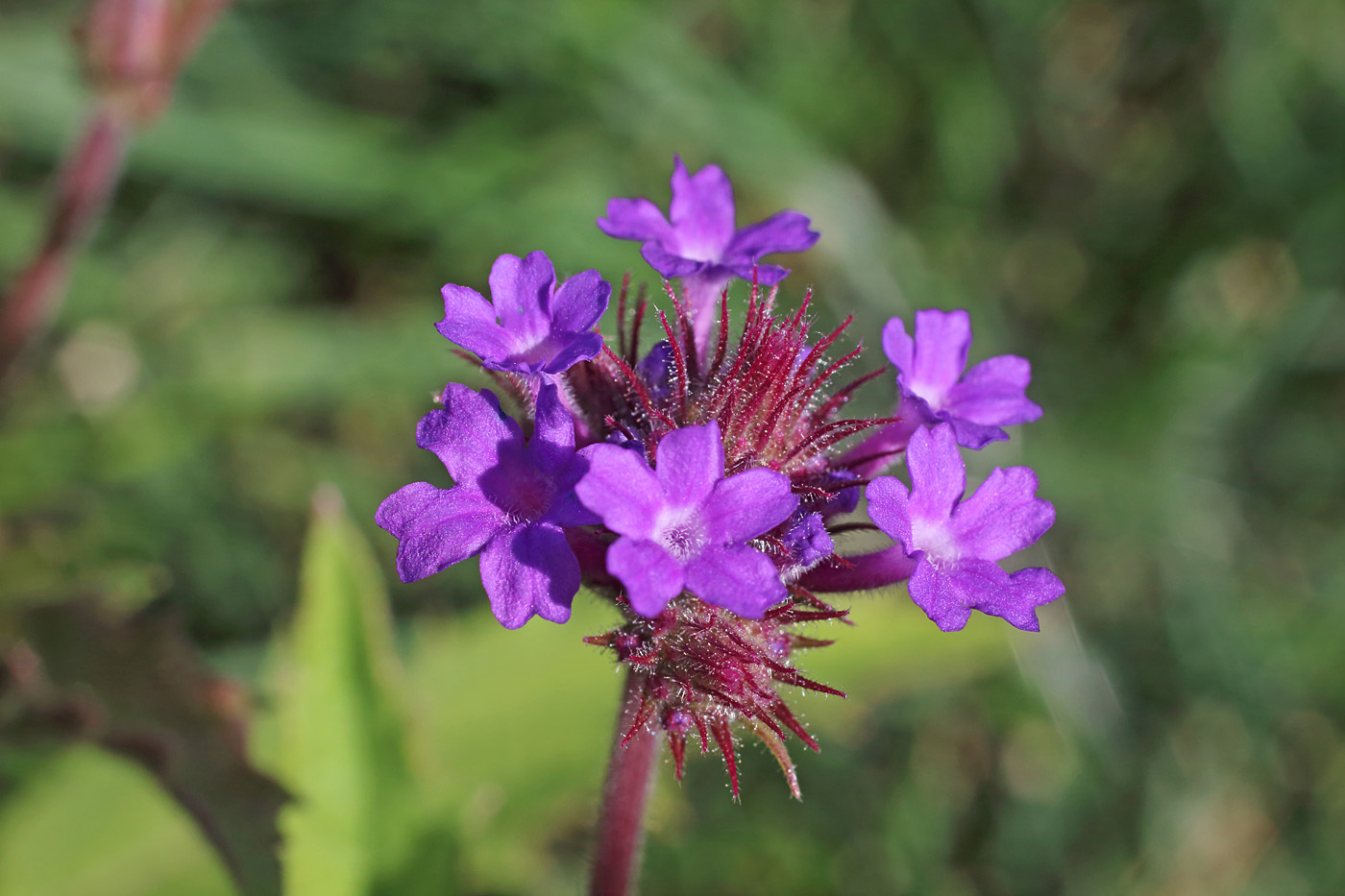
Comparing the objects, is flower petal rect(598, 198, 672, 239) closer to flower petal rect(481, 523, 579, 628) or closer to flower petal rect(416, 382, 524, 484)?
flower petal rect(416, 382, 524, 484)

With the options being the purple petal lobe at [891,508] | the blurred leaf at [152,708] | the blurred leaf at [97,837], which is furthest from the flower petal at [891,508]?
the blurred leaf at [97,837]

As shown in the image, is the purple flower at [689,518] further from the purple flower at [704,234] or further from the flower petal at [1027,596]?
the purple flower at [704,234]

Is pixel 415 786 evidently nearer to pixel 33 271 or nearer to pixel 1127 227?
pixel 33 271

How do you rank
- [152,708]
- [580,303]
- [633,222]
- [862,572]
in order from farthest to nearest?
1. [152,708]
2. [633,222]
3. [862,572]
4. [580,303]

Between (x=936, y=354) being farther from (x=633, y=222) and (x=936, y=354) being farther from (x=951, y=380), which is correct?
(x=633, y=222)

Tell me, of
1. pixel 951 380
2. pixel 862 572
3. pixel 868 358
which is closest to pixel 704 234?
pixel 951 380

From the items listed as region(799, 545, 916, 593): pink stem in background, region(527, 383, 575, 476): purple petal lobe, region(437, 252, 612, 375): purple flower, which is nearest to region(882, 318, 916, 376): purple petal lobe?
region(799, 545, 916, 593): pink stem in background
